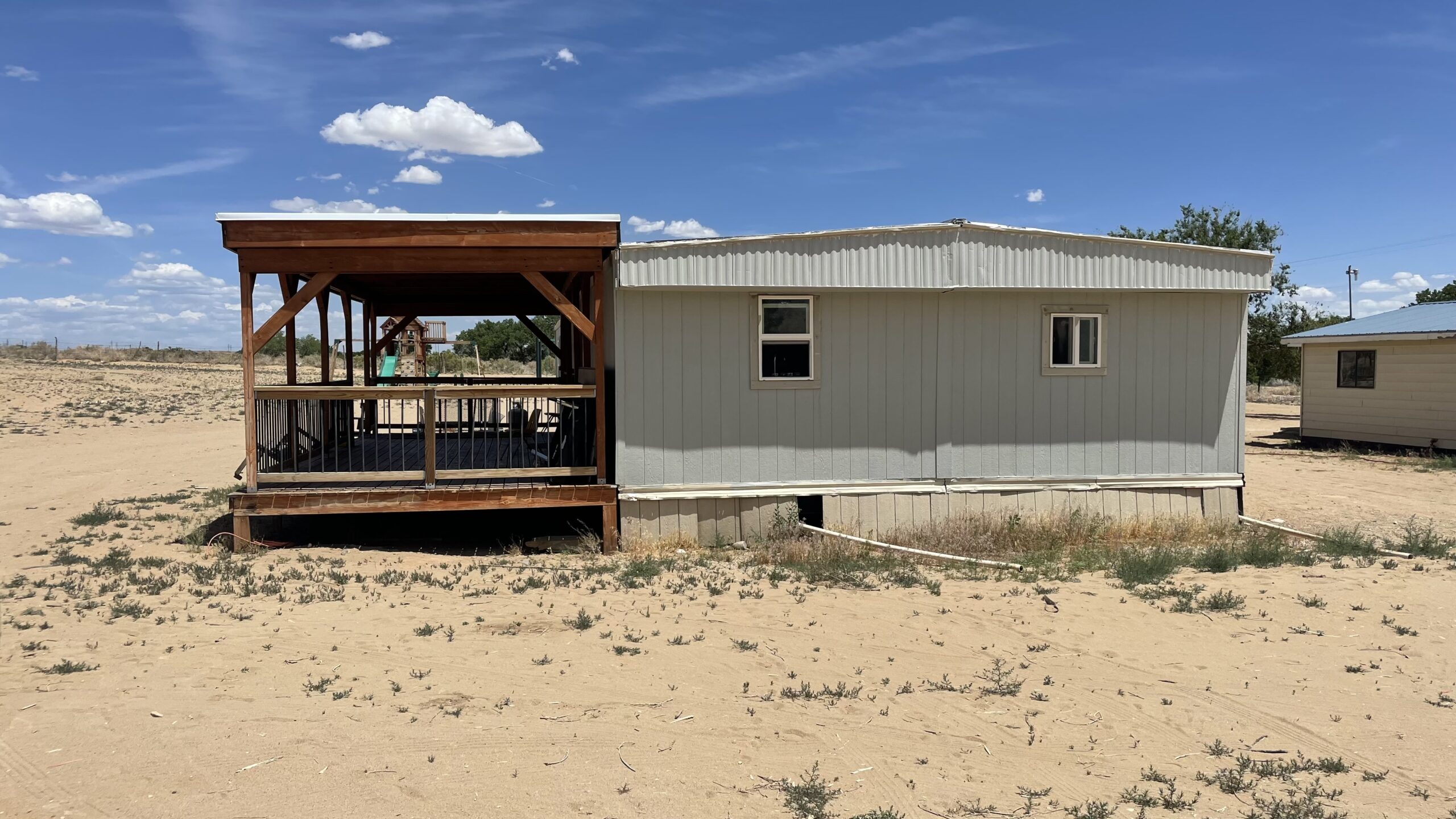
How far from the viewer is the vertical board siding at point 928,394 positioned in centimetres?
924

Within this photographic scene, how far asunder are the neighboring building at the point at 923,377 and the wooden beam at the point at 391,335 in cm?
543

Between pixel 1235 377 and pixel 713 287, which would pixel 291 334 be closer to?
pixel 713 287

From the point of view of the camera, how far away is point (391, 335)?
13.6 meters

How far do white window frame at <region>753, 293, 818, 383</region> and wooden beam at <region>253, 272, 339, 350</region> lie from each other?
3.76m

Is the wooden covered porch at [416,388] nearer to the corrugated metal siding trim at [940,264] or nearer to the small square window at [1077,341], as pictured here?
the corrugated metal siding trim at [940,264]

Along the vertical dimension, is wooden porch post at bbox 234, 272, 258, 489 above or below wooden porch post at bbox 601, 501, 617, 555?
above

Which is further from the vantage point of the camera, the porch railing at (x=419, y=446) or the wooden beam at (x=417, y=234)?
the porch railing at (x=419, y=446)

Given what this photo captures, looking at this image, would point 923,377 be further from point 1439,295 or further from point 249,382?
point 1439,295

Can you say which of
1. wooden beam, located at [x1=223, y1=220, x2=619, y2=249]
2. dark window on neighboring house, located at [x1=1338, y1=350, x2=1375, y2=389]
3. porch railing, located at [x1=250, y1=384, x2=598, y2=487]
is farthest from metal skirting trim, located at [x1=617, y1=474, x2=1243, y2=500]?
dark window on neighboring house, located at [x1=1338, y1=350, x2=1375, y2=389]

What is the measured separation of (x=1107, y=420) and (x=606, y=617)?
18.9 ft

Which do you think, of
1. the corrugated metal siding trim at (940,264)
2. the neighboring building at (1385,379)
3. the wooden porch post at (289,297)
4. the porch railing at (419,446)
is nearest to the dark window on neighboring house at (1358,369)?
the neighboring building at (1385,379)

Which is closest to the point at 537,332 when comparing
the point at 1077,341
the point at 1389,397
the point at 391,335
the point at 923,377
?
the point at 391,335

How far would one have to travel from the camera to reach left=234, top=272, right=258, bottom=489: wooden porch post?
8750 mm

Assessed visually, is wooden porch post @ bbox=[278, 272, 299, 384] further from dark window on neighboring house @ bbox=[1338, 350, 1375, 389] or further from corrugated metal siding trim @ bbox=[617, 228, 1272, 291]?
dark window on neighboring house @ bbox=[1338, 350, 1375, 389]
